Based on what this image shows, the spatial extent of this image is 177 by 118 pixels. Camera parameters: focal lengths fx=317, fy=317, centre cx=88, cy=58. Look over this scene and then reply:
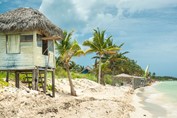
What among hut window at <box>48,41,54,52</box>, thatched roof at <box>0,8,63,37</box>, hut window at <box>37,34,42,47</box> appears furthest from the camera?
hut window at <box>48,41,54,52</box>

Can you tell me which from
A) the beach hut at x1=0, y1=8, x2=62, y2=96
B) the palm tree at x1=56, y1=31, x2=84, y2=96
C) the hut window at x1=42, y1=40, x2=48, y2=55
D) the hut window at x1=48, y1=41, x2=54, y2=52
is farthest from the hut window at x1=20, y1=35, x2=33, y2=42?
the palm tree at x1=56, y1=31, x2=84, y2=96

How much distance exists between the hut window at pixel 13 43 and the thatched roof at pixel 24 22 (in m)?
0.58

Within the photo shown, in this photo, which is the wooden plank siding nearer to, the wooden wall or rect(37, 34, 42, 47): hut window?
the wooden wall

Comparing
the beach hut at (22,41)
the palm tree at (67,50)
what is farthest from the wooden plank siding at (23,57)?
the palm tree at (67,50)

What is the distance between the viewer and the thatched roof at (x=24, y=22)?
647 inches

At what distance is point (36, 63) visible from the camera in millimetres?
16891

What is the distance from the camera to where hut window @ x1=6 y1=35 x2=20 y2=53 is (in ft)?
55.9

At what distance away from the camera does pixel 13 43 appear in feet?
56.2

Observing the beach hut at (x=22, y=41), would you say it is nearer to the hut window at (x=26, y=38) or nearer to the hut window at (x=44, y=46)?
the hut window at (x=26, y=38)

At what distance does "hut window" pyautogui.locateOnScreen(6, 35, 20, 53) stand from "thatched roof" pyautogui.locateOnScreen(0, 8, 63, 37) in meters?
0.58

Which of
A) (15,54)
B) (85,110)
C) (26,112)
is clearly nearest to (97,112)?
(85,110)

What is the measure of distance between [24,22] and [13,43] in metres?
Result: 1.41

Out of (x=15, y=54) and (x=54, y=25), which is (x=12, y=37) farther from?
(x=54, y=25)

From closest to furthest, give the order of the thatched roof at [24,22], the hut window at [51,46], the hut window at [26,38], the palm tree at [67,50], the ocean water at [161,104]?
the thatched roof at [24,22], the hut window at [26,38], the ocean water at [161,104], the hut window at [51,46], the palm tree at [67,50]
